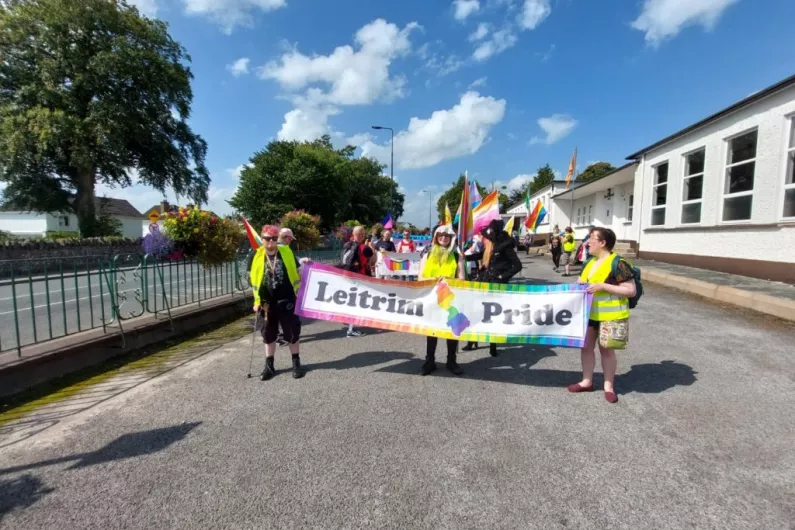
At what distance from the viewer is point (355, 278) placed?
16.0ft

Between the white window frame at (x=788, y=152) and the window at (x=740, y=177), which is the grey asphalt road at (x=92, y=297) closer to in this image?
the white window frame at (x=788, y=152)

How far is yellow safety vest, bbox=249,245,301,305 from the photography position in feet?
15.2

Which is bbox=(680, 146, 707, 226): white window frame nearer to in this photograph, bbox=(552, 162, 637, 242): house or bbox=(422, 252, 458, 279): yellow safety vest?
bbox=(552, 162, 637, 242): house

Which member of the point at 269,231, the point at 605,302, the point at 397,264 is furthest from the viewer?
the point at 397,264

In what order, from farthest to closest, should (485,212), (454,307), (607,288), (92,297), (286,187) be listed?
(286,187) < (92,297) < (485,212) < (454,307) < (607,288)

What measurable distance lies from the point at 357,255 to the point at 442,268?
2.46 metres

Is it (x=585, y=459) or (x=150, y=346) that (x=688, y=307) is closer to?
(x=585, y=459)

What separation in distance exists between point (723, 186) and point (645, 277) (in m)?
3.23

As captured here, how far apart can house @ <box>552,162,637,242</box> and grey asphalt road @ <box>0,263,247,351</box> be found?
16764 millimetres

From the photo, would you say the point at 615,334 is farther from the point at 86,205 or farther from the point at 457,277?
the point at 86,205

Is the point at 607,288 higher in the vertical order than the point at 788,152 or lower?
lower

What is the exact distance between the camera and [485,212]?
21.0 ft

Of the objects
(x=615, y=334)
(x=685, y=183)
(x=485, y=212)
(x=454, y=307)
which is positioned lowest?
(x=615, y=334)

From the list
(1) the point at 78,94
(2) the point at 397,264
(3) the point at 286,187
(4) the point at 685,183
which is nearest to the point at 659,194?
(4) the point at 685,183
